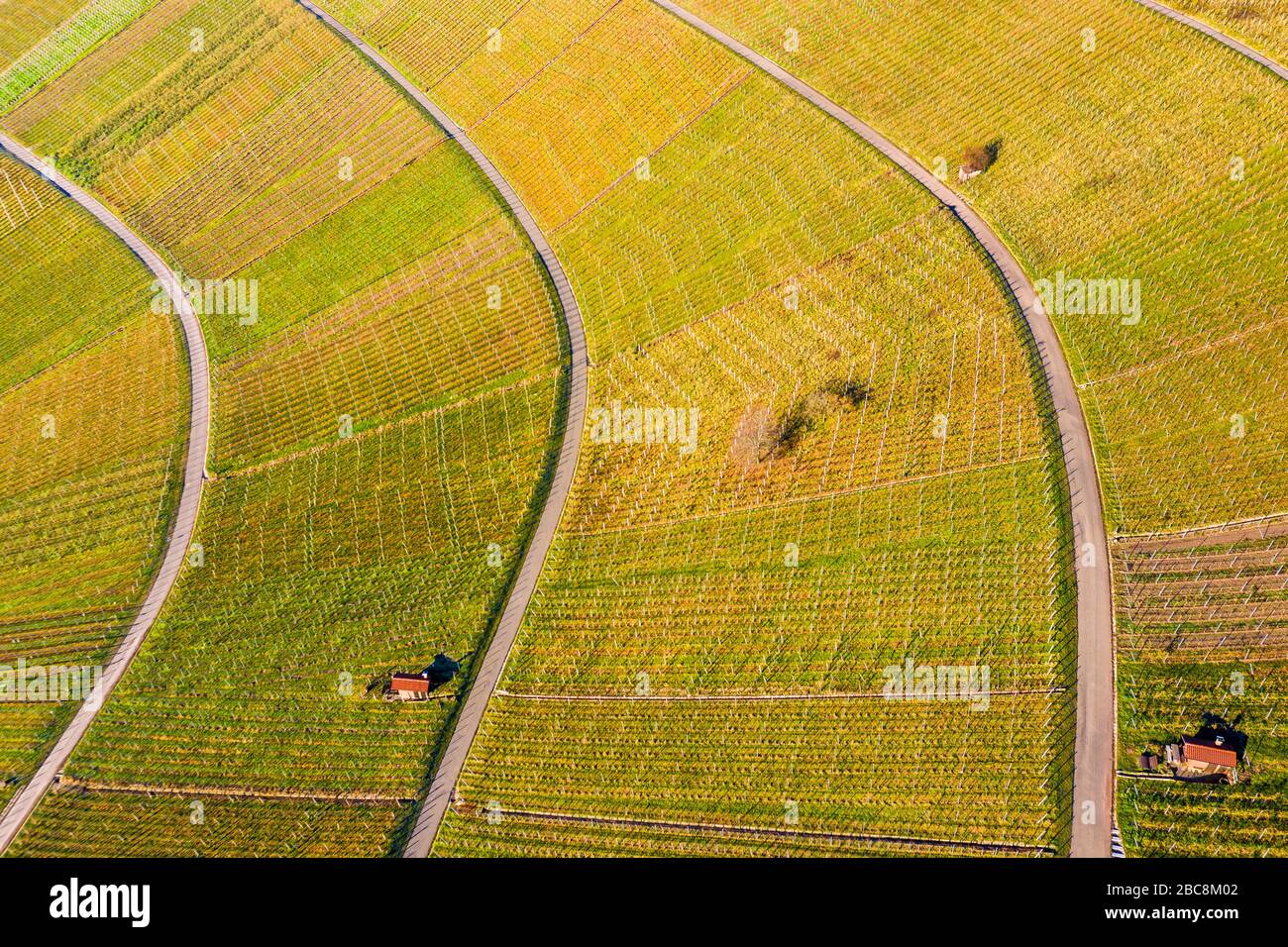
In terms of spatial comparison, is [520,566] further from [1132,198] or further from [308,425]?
[1132,198]

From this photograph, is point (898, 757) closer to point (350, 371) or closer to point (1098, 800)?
point (1098, 800)

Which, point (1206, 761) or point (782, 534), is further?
point (782, 534)

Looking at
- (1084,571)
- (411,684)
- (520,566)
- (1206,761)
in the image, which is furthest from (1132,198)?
(411,684)

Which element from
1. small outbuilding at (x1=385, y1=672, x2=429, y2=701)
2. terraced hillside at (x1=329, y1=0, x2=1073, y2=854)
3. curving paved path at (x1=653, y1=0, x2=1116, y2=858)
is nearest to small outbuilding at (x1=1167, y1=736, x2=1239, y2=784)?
curving paved path at (x1=653, y1=0, x2=1116, y2=858)

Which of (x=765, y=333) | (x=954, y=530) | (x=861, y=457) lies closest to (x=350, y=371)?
(x=765, y=333)

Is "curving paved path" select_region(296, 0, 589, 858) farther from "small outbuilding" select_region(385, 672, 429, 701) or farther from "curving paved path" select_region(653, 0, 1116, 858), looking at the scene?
"curving paved path" select_region(653, 0, 1116, 858)

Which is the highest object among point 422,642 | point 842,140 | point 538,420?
point 842,140

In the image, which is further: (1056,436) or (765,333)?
(765,333)
